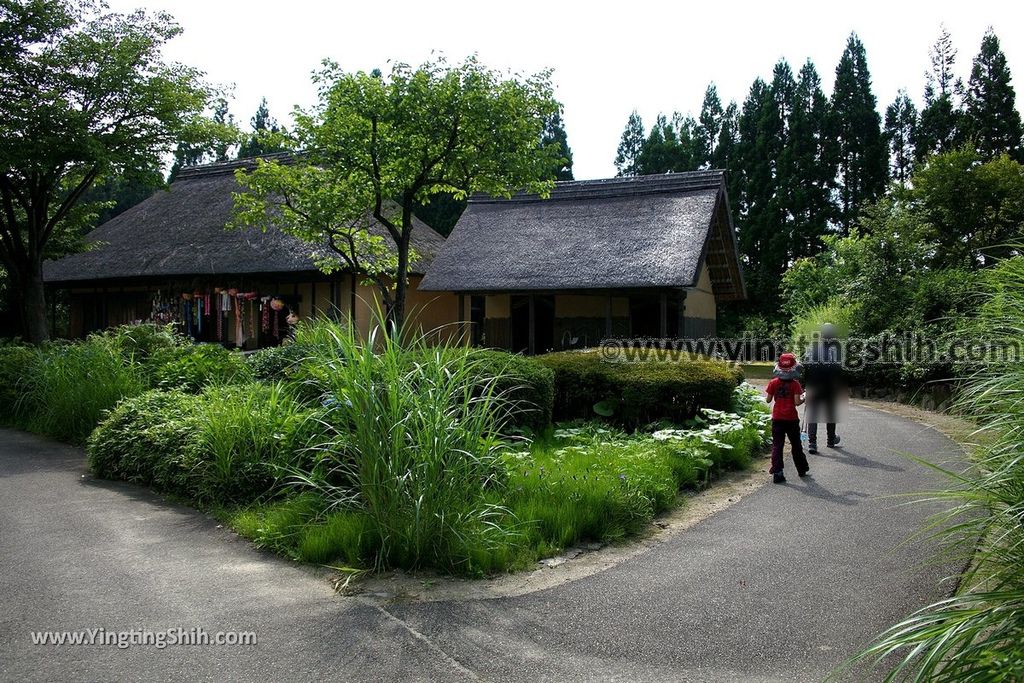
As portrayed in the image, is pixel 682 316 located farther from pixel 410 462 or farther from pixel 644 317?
pixel 410 462

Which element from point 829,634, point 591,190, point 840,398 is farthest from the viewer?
point 591,190

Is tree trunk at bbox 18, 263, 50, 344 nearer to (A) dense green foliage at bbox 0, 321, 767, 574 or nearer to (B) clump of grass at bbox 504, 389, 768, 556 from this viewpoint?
(A) dense green foliage at bbox 0, 321, 767, 574

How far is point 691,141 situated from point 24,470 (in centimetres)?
3800

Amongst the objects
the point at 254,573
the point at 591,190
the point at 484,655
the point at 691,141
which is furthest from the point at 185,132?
the point at 691,141

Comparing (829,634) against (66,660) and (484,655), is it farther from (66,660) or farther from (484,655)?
(66,660)

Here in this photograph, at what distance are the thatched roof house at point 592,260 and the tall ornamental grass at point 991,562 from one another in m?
13.6

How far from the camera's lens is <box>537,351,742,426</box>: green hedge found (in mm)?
9477

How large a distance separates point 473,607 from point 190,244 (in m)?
19.8

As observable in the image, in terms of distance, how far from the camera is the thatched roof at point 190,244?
19.5 metres

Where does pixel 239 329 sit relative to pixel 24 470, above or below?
above

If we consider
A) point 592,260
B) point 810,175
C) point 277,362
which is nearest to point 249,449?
point 277,362

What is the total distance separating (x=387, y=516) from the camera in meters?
4.86

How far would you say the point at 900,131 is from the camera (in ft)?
123

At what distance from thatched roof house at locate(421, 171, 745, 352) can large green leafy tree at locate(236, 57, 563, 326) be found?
5801 mm
